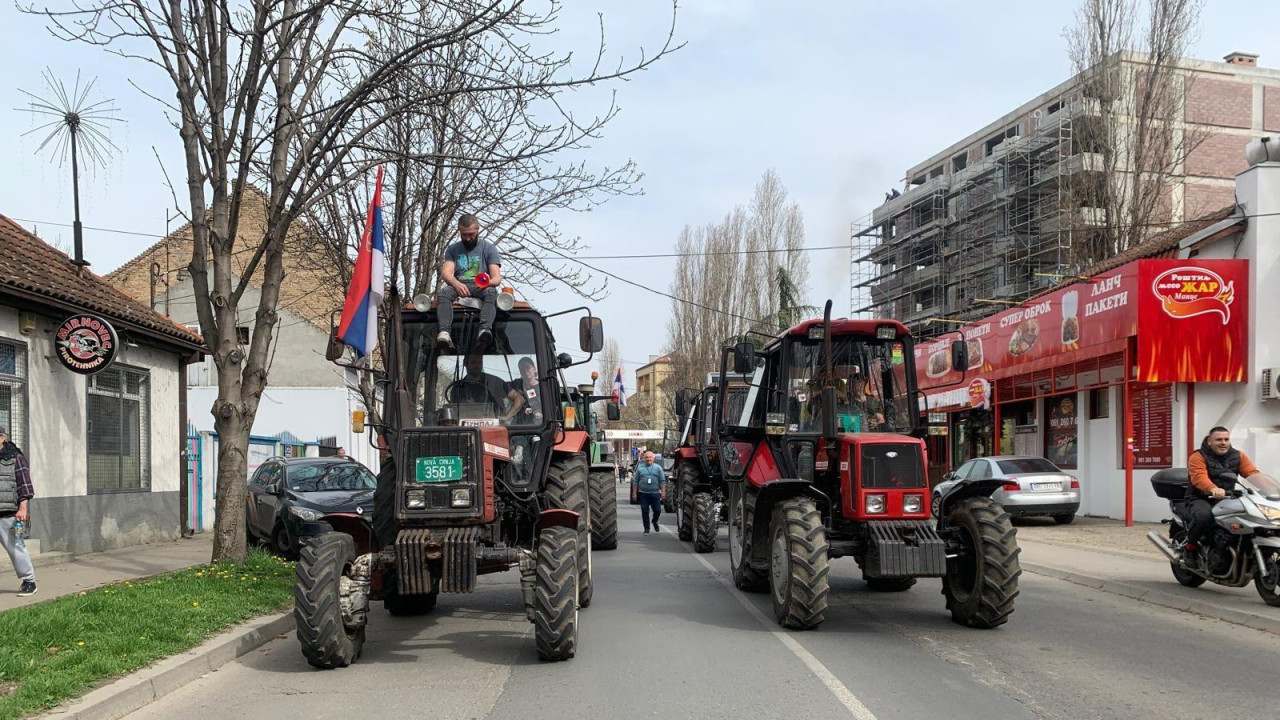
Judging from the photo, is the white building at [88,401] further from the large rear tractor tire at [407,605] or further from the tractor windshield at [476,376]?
the tractor windshield at [476,376]

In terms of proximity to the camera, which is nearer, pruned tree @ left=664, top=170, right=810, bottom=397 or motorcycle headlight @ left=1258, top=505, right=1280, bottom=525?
motorcycle headlight @ left=1258, top=505, right=1280, bottom=525

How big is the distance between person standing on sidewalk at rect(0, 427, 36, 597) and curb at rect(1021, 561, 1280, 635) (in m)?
11.6

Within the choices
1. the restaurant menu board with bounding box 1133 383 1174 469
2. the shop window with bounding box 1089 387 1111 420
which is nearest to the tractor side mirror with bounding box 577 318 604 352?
the restaurant menu board with bounding box 1133 383 1174 469

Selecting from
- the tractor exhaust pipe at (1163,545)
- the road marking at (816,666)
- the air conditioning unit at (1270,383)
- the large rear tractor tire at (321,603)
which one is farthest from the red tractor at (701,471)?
the air conditioning unit at (1270,383)

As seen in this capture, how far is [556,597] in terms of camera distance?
7.56 m

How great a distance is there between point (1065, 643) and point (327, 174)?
8.53 metres

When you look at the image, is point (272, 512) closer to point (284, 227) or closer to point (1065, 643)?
point (284, 227)

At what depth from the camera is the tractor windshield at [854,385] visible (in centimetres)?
1042

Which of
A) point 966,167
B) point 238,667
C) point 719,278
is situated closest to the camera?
point 238,667

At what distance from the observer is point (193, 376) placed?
115ft

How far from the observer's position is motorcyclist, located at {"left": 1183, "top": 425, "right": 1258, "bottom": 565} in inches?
419

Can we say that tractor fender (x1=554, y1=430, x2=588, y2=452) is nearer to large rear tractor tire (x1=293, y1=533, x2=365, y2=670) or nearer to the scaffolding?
large rear tractor tire (x1=293, y1=533, x2=365, y2=670)

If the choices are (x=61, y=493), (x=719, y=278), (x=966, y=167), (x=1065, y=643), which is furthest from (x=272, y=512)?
(x=966, y=167)

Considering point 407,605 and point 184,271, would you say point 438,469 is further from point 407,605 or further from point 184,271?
point 184,271
